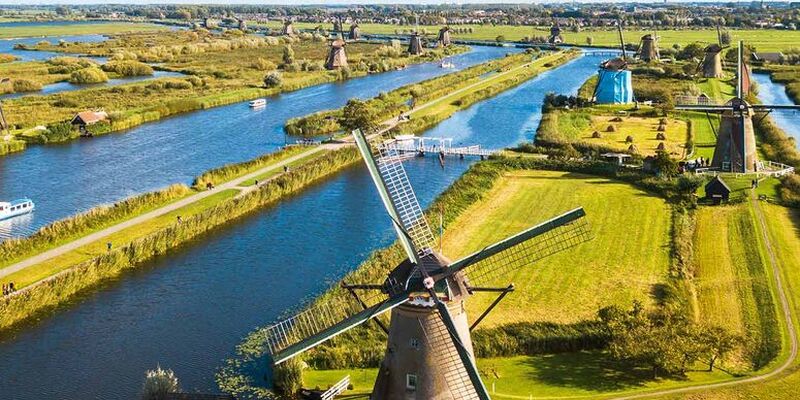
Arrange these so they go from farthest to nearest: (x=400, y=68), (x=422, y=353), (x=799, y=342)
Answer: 1. (x=400, y=68)
2. (x=799, y=342)
3. (x=422, y=353)

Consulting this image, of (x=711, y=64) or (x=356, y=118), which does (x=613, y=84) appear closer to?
(x=711, y=64)

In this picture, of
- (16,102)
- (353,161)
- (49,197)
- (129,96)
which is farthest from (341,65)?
(49,197)

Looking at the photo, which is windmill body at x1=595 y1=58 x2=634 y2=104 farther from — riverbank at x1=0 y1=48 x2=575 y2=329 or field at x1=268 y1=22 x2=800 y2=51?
field at x1=268 y1=22 x2=800 y2=51

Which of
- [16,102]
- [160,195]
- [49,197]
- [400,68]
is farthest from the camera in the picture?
[400,68]

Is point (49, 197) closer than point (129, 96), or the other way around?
point (49, 197)

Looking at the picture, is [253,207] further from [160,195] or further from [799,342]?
[799,342]

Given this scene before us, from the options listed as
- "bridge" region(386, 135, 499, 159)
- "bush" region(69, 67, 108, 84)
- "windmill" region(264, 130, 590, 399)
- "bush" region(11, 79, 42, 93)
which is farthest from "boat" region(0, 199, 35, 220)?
"bush" region(69, 67, 108, 84)

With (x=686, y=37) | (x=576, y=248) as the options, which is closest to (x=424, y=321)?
(x=576, y=248)
